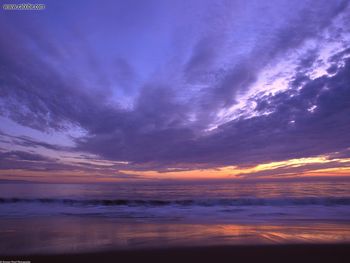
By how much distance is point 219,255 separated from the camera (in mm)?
7305

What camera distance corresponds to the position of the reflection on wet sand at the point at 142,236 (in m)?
8.18

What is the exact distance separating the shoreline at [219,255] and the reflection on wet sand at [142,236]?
0.46m

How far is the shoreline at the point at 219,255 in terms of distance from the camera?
22.8 ft

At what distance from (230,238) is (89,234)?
505 centimetres

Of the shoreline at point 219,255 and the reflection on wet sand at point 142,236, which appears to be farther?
the reflection on wet sand at point 142,236

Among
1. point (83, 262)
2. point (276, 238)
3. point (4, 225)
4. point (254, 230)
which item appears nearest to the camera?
point (83, 262)

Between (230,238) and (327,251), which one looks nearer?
(327,251)

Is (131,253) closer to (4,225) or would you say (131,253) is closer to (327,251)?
(327,251)

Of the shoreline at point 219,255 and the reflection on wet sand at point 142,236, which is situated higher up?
the reflection on wet sand at point 142,236

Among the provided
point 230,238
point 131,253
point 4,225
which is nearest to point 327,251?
point 230,238

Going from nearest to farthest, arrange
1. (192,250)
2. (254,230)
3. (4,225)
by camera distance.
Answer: (192,250) → (254,230) → (4,225)

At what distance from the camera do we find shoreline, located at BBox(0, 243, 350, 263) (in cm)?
695

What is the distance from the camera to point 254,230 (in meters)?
10.7

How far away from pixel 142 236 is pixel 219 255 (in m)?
3.30
